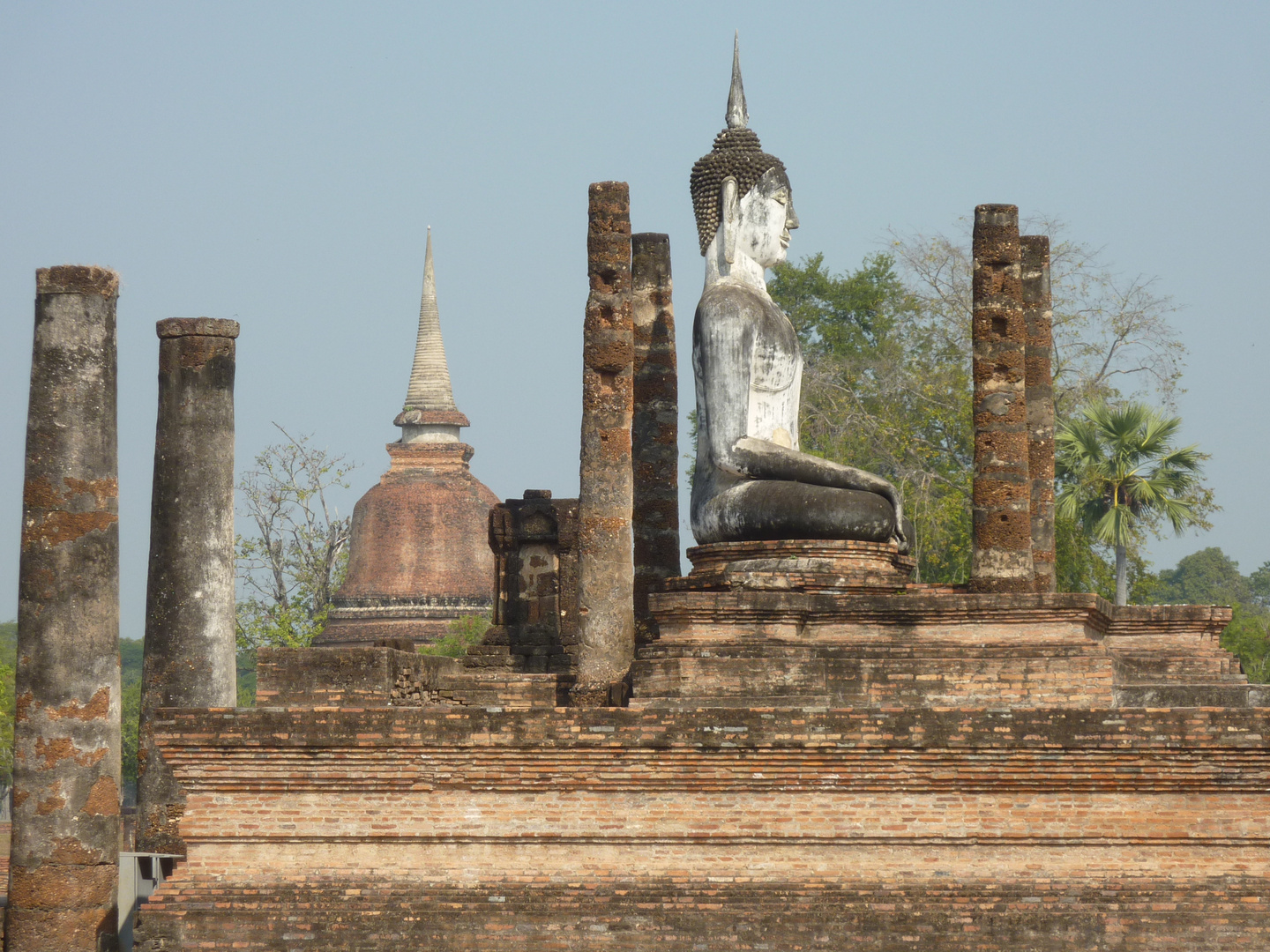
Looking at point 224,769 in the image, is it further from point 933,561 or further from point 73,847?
point 933,561

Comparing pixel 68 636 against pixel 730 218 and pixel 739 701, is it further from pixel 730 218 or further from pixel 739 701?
pixel 730 218

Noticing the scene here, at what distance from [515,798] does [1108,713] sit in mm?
3176

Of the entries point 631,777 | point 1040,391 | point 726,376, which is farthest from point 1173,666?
point 631,777

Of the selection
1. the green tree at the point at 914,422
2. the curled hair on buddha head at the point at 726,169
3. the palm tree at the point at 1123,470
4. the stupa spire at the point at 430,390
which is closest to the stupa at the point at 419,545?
the stupa spire at the point at 430,390

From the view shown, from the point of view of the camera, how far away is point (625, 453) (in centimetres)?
1107

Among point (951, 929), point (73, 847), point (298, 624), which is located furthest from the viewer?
point (298, 624)

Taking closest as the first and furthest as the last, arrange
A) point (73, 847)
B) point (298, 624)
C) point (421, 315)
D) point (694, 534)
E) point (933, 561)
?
point (73, 847) → point (694, 534) → point (933, 561) → point (298, 624) → point (421, 315)

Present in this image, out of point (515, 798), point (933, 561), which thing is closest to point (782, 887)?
point (515, 798)

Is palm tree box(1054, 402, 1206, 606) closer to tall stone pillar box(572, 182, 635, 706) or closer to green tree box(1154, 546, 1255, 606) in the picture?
tall stone pillar box(572, 182, 635, 706)

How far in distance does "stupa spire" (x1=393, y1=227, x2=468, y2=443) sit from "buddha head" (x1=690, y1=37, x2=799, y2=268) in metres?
31.3

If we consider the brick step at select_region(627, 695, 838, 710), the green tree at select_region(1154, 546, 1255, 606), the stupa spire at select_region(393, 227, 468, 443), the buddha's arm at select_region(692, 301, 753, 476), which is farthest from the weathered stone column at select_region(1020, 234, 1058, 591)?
the green tree at select_region(1154, 546, 1255, 606)

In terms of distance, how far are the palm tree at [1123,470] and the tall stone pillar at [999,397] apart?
1240 centimetres

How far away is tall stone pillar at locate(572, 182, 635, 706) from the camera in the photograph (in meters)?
10.9

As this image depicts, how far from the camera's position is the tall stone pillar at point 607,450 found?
10.9 m
